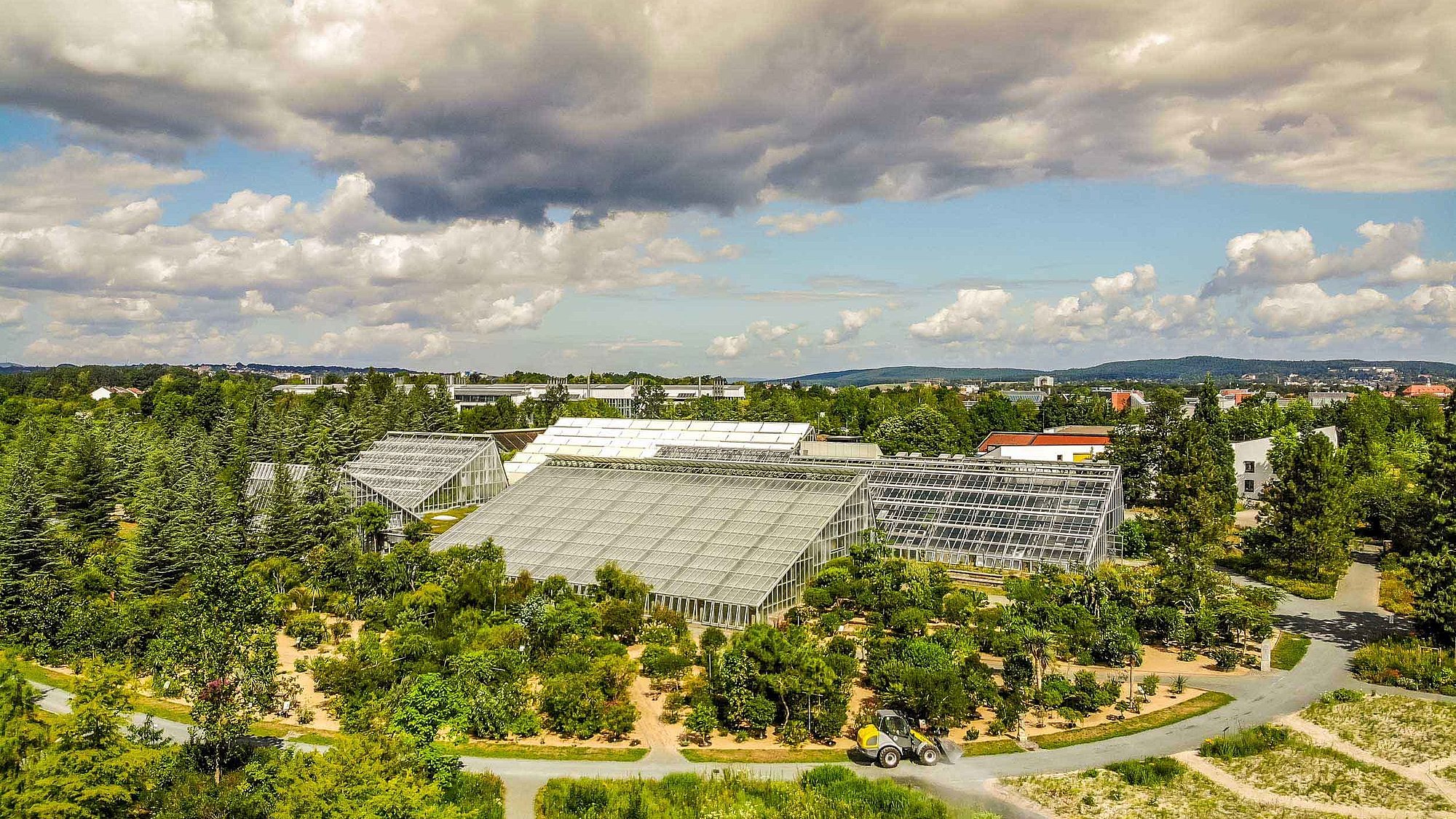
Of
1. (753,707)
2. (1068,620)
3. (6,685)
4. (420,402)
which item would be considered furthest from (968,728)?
(420,402)

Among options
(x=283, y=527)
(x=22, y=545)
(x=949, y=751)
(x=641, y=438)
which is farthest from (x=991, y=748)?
(x=641, y=438)

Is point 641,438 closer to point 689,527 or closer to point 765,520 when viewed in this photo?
point 689,527

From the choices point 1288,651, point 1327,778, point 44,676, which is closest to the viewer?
point 1327,778

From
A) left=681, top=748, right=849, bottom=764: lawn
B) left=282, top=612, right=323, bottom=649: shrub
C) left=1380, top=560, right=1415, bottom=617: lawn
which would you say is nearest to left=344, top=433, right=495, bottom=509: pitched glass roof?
left=282, top=612, right=323, bottom=649: shrub

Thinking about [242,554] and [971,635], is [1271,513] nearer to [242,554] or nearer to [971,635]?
[971,635]

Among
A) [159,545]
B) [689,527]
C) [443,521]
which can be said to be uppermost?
[689,527]

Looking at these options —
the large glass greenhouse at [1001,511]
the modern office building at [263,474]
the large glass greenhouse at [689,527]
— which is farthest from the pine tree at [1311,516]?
the modern office building at [263,474]
